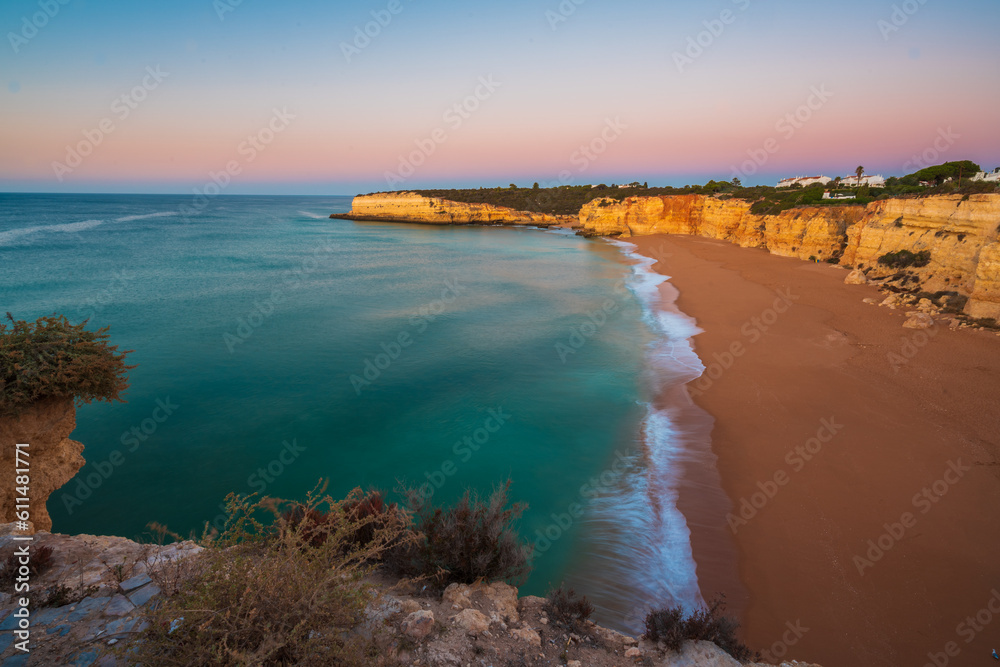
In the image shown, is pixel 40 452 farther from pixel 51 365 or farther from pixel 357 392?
pixel 357 392

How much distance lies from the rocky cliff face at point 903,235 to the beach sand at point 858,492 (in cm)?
305

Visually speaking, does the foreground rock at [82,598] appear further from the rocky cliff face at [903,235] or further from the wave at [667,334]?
the rocky cliff face at [903,235]

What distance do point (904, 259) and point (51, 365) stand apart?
94.1 ft

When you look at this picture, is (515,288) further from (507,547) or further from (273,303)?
(507,547)

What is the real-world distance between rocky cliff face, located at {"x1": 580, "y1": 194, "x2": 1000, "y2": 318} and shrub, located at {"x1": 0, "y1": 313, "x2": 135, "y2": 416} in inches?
915

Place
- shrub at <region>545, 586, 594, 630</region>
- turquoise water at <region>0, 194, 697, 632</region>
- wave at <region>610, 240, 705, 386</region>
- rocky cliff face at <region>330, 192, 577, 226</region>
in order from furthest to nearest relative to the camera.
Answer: rocky cliff face at <region>330, 192, 577, 226</region>, wave at <region>610, 240, 705, 386</region>, turquoise water at <region>0, 194, 697, 632</region>, shrub at <region>545, 586, 594, 630</region>

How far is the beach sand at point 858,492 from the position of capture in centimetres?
537

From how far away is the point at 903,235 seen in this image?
20.7 m

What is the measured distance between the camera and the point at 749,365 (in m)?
13.4

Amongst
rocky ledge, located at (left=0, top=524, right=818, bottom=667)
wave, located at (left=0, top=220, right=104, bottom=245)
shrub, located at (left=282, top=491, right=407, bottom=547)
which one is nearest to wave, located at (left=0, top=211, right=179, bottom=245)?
wave, located at (left=0, top=220, right=104, bottom=245)

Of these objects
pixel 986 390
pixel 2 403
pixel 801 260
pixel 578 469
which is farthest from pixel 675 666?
pixel 801 260

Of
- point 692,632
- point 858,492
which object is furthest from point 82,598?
→ point 858,492

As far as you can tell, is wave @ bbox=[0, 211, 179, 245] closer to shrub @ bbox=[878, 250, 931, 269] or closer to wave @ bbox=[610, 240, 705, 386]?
wave @ bbox=[610, 240, 705, 386]

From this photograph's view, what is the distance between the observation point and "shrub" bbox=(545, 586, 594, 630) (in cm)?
443
